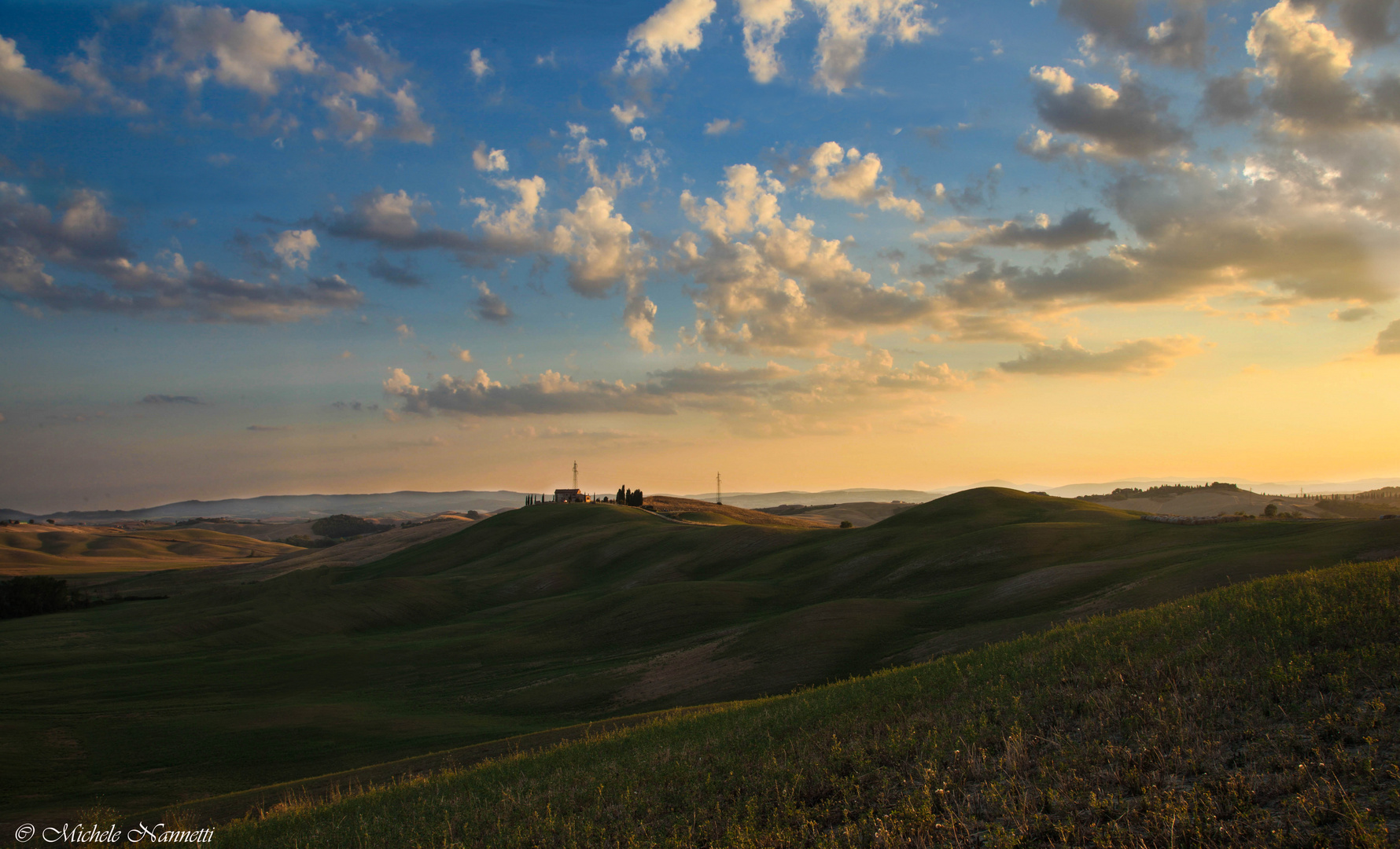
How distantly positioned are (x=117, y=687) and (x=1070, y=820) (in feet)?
195

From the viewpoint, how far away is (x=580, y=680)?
42.6 meters

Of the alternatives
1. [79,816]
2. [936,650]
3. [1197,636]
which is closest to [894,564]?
[936,650]

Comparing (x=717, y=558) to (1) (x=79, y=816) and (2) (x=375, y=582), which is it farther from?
(1) (x=79, y=816)

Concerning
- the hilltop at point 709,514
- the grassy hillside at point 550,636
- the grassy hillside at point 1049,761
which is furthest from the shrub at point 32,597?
the grassy hillside at point 1049,761

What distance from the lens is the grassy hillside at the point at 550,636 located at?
33625 mm

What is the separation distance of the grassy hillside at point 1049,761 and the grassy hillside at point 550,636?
17092 millimetres

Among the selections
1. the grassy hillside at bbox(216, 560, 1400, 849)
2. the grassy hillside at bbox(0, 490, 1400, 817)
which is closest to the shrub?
the grassy hillside at bbox(0, 490, 1400, 817)

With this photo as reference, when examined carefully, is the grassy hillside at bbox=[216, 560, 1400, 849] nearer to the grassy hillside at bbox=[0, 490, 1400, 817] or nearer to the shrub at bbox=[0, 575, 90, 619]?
the grassy hillside at bbox=[0, 490, 1400, 817]

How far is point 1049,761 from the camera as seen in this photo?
422 inches

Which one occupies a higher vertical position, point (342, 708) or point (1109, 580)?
point (1109, 580)

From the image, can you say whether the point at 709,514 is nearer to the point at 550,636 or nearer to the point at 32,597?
the point at 550,636

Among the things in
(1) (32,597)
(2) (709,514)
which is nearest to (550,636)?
(1) (32,597)

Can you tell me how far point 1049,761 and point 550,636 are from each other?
49878mm

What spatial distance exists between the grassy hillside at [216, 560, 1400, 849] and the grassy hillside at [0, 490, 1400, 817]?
1709cm
